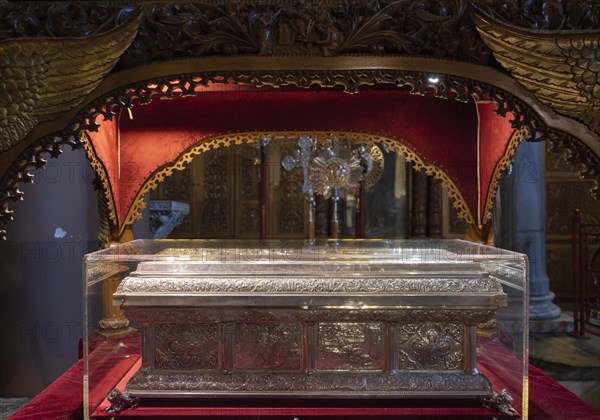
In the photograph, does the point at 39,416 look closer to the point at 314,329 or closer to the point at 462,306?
the point at 314,329

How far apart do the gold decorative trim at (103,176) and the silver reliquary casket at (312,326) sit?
0.73 m

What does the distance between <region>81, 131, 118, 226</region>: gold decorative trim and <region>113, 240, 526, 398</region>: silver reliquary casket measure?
725 mm

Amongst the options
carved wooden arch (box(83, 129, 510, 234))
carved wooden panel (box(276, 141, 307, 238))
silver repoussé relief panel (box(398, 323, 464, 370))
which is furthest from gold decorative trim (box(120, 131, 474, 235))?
carved wooden panel (box(276, 141, 307, 238))

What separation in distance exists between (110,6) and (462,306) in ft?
4.85

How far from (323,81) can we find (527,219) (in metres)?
3.50

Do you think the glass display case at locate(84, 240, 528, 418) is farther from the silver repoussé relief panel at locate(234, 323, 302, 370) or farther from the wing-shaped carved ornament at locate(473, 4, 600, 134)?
the wing-shaped carved ornament at locate(473, 4, 600, 134)

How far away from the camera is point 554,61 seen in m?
1.30

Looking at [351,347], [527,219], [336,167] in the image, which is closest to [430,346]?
[351,347]

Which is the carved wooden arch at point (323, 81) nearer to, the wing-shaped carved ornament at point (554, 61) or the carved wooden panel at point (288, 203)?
the wing-shaped carved ornament at point (554, 61)

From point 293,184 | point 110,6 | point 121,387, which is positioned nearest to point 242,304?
point 121,387

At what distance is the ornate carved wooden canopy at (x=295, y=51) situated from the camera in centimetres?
130

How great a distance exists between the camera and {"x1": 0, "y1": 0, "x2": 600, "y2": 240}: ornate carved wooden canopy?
4.26 ft

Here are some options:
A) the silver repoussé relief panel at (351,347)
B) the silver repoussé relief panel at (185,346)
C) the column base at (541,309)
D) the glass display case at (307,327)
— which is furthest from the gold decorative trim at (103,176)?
the column base at (541,309)

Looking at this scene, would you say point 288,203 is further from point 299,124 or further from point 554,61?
point 554,61
